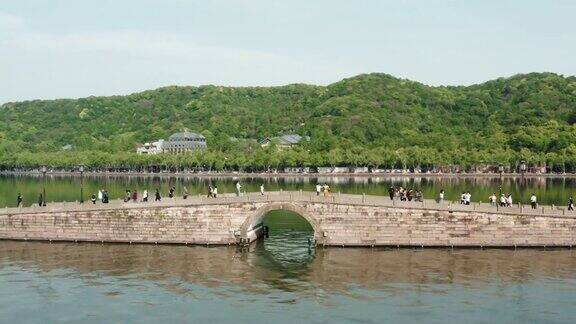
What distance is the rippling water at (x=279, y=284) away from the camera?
2956cm

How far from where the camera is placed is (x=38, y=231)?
151ft

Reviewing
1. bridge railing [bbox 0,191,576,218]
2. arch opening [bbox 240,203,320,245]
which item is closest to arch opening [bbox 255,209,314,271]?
arch opening [bbox 240,203,320,245]

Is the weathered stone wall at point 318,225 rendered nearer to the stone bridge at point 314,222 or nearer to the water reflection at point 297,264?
the stone bridge at point 314,222

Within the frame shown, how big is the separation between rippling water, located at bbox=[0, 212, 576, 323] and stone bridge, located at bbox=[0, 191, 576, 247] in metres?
1.11

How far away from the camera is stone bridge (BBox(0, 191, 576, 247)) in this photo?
4228 cm

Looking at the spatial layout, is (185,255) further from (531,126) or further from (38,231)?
(531,126)

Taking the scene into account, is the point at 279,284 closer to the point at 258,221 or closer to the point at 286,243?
the point at 286,243

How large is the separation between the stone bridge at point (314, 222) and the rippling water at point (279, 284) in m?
1.11

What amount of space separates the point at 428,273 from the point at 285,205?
11.8 meters

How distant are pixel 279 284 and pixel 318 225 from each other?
30.7ft

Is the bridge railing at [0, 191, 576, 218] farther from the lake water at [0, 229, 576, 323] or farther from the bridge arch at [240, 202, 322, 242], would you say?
the lake water at [0, 229, 576, 323]

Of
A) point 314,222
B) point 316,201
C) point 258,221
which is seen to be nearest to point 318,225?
point 314,222

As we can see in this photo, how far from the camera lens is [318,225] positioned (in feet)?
144

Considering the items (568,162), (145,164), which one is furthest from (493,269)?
(145,164)
